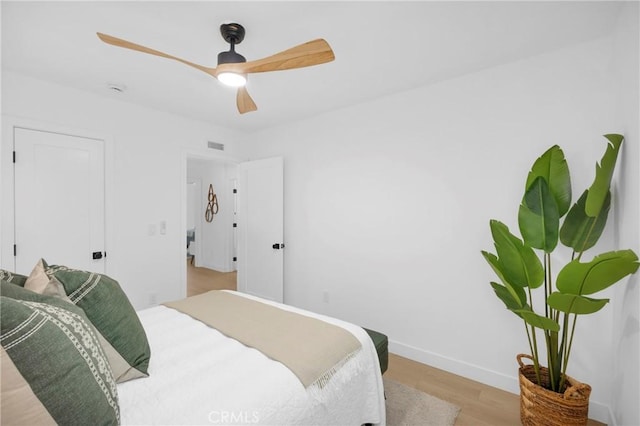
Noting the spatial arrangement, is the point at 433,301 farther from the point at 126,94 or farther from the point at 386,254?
the point at 126,94

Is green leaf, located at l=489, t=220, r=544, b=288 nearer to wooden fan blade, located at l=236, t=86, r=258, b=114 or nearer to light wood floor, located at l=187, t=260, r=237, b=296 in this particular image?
wooden fan blade, located at l=236, t=86, r=258, b=114

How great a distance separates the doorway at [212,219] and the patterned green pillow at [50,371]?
4784mm

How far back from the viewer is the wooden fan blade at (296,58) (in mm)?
1375

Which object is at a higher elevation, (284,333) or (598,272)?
(598,272)

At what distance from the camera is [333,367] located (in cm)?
138

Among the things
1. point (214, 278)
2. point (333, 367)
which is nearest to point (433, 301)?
point (333, 367)

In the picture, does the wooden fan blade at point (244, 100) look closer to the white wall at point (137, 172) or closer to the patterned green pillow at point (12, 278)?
the patterned green pillow at point (12, 278)

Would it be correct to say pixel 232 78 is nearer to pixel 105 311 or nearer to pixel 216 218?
pixel 105 311

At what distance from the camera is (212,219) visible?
249 inches

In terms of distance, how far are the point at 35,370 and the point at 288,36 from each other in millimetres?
1985

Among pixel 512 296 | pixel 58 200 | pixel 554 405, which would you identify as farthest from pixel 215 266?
pixel 554 405

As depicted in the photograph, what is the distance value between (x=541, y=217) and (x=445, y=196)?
35.0 inches

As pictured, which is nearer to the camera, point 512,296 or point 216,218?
point 512,296

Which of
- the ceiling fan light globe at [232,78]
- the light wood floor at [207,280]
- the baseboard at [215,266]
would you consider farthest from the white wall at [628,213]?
the baseboard at [215,266]
